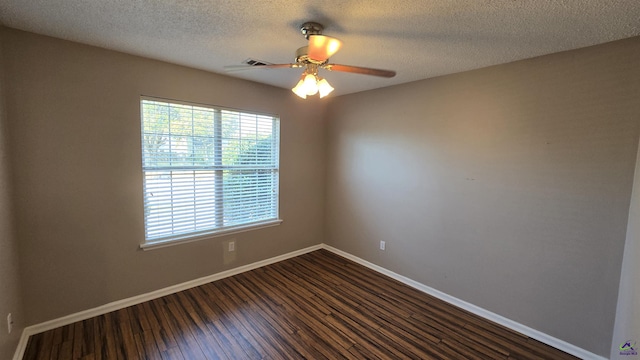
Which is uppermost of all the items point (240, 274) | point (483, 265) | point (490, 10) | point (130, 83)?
point (490, 10)

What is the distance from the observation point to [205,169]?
3039 millimetres

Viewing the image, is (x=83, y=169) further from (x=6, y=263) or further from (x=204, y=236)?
(x=204, y=236)

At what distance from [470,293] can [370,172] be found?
5.73ft

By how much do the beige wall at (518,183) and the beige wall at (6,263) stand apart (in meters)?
3.33

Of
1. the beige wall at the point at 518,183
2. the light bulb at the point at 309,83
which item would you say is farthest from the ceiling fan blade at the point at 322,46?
the beige wall at the point at 518,183

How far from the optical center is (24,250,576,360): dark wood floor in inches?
82.6

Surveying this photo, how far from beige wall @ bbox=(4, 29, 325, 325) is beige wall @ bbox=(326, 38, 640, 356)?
2.26 m

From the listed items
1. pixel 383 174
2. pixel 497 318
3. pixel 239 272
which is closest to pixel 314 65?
pixel 383 174

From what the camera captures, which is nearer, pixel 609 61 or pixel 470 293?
pixel 609 61

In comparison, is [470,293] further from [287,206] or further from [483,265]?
[287,206]

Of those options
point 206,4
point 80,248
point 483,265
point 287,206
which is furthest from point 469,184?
point 80,248

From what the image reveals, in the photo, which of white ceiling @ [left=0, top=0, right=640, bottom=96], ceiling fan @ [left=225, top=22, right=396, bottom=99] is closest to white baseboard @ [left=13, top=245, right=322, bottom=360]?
white ceiling @ [left=0, top=0, right=640, bottom=96]

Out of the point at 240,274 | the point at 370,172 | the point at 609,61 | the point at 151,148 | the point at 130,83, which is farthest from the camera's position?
the point at 370,172

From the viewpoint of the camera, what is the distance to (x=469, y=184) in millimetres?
2729
